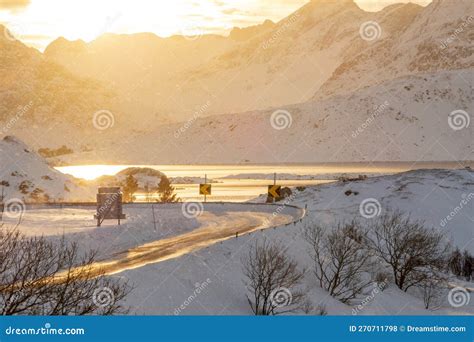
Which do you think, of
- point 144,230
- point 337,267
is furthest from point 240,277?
point 144,230

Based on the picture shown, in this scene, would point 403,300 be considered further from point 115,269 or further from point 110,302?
point 110,302

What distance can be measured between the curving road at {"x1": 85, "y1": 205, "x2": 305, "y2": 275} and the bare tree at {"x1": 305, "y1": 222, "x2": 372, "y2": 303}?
560cm

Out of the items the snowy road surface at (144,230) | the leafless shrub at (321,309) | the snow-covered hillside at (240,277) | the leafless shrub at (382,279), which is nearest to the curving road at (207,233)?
the snowy road surface at (144,230)

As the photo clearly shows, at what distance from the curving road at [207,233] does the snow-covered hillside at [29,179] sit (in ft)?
67.7

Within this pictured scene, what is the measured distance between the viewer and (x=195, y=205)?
3428 inches

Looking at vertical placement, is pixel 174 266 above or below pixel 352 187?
below

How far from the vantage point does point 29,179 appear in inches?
3637

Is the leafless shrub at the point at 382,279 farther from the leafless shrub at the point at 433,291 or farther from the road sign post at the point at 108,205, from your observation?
the road sign post at the point at 108,205

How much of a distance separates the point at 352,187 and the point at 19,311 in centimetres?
8868

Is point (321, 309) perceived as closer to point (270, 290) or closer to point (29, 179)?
point (270, 290)

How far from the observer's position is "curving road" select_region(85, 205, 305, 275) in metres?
42.4

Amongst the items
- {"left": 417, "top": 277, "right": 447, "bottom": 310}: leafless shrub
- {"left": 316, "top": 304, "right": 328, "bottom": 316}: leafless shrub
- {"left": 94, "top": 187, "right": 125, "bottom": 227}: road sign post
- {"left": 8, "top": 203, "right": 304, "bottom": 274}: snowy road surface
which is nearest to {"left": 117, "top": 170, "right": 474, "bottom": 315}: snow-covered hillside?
{"left": 316, "top": 304, "right": 328, "bottom": 316}: leafless shrub

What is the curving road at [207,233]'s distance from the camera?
4244cm
